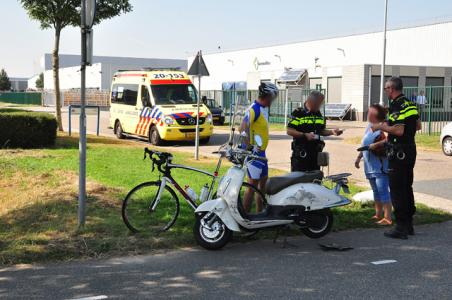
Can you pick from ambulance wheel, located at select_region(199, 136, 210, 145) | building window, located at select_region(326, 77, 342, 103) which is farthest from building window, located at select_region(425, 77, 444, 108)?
building window, located at select_region(326, 77, 342, 103)

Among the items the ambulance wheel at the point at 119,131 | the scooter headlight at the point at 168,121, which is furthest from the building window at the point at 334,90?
the scooter headlight at the point at 168,121

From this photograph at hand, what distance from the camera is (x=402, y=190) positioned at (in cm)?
653

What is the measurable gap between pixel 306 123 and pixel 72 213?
3249 mm

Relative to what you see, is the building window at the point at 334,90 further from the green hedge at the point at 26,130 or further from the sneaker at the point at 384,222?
the sneaker at the point at 384,222

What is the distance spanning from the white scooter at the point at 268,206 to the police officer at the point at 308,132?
17.8 inches

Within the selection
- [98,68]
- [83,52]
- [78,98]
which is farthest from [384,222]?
[98,68]

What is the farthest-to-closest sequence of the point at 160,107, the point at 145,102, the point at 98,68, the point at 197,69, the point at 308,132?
the point at 98,68
the point at 145,102
the point at 160,107
the point at 197,69
the point at 308,132

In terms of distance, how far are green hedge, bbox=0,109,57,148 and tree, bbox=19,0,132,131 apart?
4.82 meters

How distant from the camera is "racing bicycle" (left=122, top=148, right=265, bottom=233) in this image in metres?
6.37

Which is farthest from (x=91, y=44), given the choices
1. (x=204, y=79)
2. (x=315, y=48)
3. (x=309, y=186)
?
(x=204, y=79)

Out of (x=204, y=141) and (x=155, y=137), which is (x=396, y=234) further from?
(x=204, y=141)

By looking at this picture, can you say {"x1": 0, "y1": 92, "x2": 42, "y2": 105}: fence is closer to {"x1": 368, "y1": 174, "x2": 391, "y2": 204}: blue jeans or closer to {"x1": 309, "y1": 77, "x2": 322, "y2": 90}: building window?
{"x1": 309, "y1": 77, "x2": 322, "y2": 90}: building window

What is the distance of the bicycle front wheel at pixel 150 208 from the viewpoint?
643cm

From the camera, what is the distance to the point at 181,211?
287 inches
